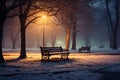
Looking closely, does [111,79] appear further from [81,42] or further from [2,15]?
[81,42]

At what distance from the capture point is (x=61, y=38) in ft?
349

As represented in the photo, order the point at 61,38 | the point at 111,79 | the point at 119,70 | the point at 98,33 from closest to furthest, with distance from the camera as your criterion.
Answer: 1. the point at 111,79
2. the point at 119,70
3. the point at 98,33
4. the point at 61,38

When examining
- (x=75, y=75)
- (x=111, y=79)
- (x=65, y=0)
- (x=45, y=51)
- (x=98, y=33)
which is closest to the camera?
(x=111, y=79)

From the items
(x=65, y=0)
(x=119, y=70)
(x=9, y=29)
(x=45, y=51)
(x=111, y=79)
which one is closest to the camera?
(x=111, y=79)

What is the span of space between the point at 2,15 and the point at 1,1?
1476mm

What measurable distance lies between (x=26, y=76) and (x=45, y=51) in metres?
9.75

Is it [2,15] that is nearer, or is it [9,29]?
[2,15]

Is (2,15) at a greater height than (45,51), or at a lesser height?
greater

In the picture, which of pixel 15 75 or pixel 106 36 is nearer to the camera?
pixel 15 75

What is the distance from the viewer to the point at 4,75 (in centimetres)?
1471

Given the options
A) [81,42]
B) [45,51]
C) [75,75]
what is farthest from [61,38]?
[75,75]

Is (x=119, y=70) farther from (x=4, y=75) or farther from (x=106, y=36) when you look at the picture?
(x=106, y=36)

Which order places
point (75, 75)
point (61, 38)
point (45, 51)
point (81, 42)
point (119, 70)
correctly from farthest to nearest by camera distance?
point (81, 42) < point (61, 38) < point (45, 51) < point (119, 70) < point (75, 75)

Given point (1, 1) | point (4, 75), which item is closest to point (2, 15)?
point (1, 1)
